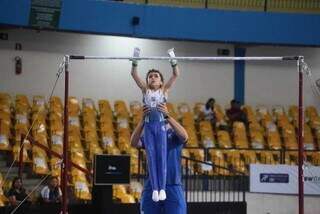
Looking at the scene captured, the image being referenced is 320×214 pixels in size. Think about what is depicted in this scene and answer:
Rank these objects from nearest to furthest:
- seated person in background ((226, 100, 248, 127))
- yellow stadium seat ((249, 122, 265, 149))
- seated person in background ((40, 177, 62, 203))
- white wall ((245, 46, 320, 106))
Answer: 1. seated person in background ((40, 177, 62, 203))
2. yellow stadium seat ((249, 122, 265, 149))
3. seated person in background ((226, 100, 248, 127))
4. white wall ((245, 46, 320, 106))

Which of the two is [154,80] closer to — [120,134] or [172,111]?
[120,134]

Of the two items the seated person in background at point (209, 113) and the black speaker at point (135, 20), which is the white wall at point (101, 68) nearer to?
the seated person in background at point (209, 113)

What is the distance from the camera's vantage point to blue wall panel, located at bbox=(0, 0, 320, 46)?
1939cm

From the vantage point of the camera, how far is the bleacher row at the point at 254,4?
71.7 ft

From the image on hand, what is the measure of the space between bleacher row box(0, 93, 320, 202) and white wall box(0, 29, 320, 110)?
81 centimetres

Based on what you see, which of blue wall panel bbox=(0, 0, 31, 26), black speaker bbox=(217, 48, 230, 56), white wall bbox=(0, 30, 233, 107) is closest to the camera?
blue wall panel bbox=(0, 0, 31, 26)

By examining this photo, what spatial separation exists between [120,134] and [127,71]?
10.7 feet

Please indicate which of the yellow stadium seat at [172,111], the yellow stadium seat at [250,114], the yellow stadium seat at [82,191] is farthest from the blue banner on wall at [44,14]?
the yellow stadium seat at [250,114]

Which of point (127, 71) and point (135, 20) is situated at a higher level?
point (135, 20)

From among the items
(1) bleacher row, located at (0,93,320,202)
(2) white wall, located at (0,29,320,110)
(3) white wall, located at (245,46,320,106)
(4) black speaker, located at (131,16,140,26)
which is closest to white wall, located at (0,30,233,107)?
(2) white wall, located at (0,29,320,110)

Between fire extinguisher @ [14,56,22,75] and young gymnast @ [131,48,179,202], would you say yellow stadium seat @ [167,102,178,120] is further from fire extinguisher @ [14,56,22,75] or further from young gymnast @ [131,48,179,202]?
young gymnast @ [131,48,179,202]

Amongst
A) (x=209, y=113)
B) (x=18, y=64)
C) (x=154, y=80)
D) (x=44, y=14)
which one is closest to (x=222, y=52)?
(x=209, y=113)

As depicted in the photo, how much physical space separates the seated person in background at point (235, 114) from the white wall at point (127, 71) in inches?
62.9

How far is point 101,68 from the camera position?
21672 millimetres
